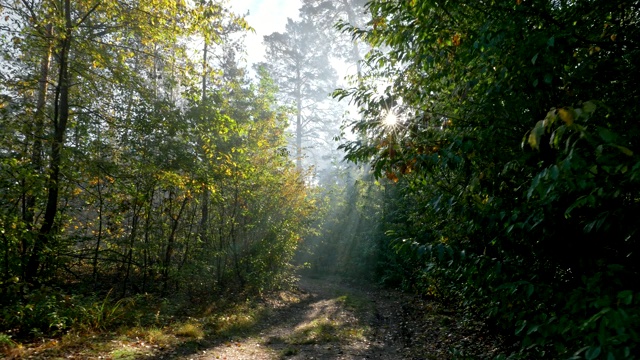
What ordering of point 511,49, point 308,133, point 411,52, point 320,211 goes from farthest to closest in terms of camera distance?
1. point 308,133
2. point 320,211
3. point 411,52
4. point 511,49

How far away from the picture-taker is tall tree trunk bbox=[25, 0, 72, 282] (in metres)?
7.37

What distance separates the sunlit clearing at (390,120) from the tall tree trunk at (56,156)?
675 cm

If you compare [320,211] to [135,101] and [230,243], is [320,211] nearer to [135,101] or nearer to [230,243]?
[230,243]

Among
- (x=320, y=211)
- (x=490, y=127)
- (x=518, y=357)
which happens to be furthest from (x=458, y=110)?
(x=320, y=211)

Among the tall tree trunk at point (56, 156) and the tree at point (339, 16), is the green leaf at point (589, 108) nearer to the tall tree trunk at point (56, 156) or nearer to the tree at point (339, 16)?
the tall tree trunk at point (56, 156)

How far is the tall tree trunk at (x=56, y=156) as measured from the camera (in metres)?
7.37

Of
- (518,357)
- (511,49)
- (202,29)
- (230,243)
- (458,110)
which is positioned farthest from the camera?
(230,243)

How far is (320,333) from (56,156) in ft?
23.9

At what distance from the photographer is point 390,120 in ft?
13.2

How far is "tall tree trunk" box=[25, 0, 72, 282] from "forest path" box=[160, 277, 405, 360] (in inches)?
142

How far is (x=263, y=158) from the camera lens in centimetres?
1378

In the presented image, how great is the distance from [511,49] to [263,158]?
37.1 ft

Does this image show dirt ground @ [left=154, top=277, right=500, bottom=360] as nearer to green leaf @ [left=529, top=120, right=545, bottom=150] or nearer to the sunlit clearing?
the sunlit clearing

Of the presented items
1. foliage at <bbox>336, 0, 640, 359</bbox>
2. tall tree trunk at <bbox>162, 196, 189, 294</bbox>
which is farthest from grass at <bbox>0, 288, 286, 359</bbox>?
foliage at <bbox>336, 0, 640, 359</bbox>
